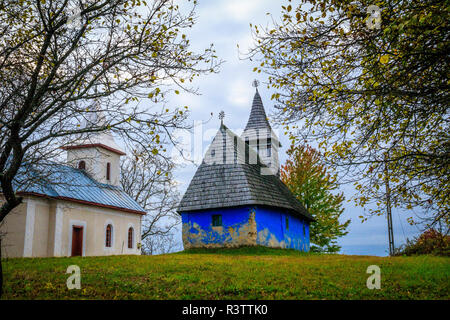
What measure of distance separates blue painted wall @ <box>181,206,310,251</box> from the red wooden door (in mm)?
6904

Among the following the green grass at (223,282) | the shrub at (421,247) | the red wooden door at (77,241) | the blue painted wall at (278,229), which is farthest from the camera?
the red wooden door at (77,241)

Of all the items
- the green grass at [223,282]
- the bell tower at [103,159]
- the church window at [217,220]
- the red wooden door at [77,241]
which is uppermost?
the bell tower at [103,159]

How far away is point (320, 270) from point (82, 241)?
17523mm

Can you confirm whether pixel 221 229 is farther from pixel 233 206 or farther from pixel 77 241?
pixel 77 241

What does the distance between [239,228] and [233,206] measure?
1.37m

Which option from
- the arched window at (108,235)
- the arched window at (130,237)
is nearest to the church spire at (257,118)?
the arched window at (130,237)

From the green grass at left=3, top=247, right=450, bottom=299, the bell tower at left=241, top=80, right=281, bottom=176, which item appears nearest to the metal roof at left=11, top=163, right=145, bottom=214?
the bell tower at left=241, top=80, right=281, bottom=176

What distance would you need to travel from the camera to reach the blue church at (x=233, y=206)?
2217 centimetres

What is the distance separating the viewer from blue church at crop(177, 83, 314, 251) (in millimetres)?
22172

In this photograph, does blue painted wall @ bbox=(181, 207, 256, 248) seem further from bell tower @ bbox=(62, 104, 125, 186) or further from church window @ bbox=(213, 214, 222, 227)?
bell tower @ bbox=(62, 104, 125, 186)

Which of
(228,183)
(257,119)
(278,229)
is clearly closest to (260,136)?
(257,119)

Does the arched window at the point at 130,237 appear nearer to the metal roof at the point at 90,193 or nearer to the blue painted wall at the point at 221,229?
the metal roof at the point at 90,193

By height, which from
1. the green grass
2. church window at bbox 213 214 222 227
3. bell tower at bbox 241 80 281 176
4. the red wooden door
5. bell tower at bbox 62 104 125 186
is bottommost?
the green grass
